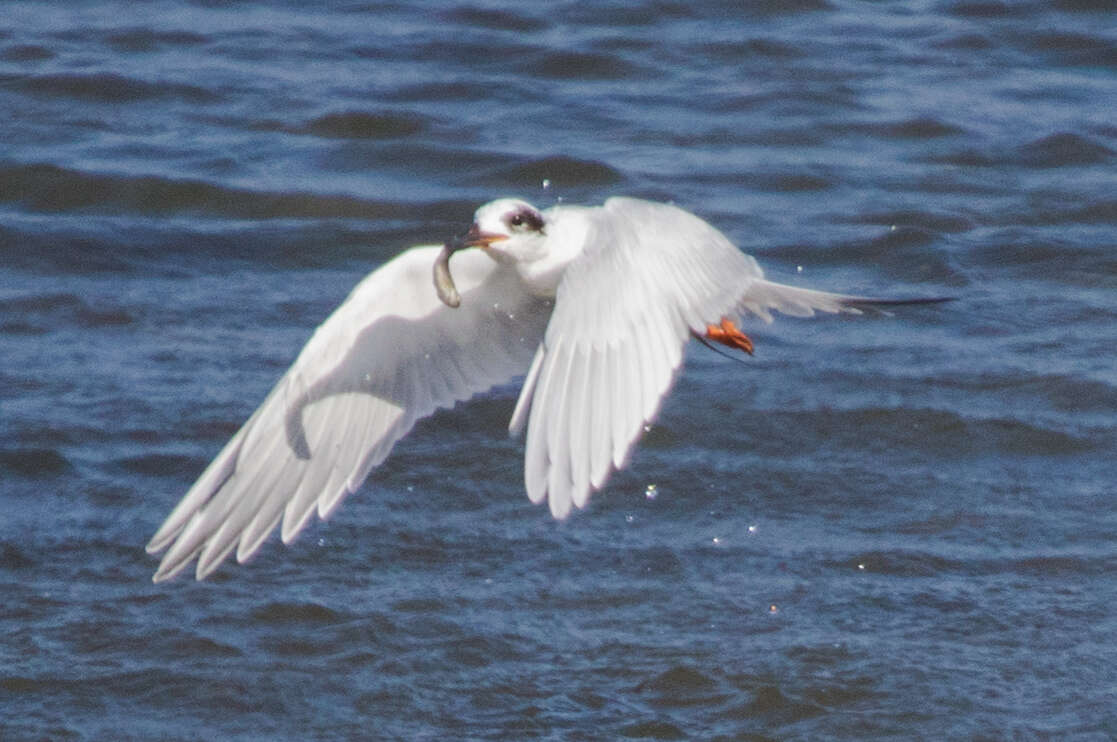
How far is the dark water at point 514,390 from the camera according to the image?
4.78m

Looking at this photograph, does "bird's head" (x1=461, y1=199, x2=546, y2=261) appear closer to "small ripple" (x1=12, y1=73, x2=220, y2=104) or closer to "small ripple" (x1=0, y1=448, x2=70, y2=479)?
"small ripple" (x1=0, y1=448, x2=70, y2=479)

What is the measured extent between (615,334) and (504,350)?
4.15 ft

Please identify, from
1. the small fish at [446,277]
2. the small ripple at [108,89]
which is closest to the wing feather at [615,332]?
the small fish at [446,277]

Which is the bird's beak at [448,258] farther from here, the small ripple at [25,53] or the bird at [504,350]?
the small ripple at [25,53]

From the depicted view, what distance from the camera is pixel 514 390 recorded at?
6652 millimetres

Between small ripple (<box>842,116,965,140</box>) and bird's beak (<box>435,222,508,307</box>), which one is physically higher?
bird's beak (<box>435,222,508,307</box>)

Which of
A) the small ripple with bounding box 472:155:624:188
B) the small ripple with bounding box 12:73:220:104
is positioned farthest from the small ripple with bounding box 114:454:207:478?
the small ripple with bounding box 12:73:220:104

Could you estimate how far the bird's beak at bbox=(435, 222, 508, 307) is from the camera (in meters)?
4.54

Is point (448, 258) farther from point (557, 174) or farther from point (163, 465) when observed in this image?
point (557, 174)

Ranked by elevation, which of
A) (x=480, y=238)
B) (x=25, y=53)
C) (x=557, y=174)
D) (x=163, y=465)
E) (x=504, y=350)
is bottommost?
(x=163, y=465)

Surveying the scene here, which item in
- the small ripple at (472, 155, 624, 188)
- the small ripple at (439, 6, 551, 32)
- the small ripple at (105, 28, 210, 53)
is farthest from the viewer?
the small ripple at (439, 6, 551, 32)

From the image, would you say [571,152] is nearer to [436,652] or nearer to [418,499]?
[418,499]

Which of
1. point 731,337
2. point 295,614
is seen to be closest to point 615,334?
point 731,337

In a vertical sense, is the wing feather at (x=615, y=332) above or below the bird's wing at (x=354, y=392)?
above
